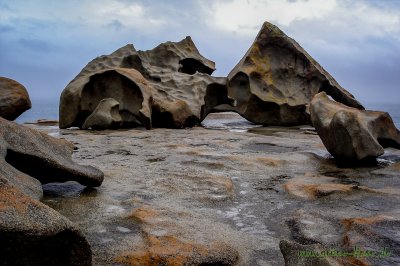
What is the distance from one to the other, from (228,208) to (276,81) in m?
8.21

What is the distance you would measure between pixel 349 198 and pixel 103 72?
660 centimetres

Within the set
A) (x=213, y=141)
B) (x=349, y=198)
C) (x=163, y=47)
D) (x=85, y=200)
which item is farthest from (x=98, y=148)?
(x=163, y=47)

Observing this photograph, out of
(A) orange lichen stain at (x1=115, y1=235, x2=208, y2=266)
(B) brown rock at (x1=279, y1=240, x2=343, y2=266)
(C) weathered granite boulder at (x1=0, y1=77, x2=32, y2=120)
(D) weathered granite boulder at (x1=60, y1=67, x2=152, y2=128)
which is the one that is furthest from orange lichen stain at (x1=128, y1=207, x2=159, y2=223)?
(C) weathered granite boulder at (x1=0, y1=77, x2=32, y2=120)

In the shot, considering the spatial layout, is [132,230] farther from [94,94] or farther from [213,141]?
[94,94]

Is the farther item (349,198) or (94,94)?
(94,94)

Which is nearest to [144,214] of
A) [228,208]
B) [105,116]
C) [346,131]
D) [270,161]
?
[228,208]

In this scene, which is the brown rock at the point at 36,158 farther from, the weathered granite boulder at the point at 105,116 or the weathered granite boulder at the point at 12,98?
the weathered granite boulder at the point at 12,98

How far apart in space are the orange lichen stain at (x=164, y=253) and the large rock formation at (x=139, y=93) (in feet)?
20.5

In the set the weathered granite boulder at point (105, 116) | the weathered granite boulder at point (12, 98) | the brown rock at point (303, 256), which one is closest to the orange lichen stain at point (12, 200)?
the brown rock at point (303, 256)

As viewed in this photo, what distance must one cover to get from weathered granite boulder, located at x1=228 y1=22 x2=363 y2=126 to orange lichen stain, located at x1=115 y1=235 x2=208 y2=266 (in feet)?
28.0

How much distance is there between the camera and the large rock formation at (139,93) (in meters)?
8.82

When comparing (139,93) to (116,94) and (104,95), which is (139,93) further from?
(104,95)

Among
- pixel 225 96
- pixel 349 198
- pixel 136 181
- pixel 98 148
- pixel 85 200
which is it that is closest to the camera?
pixel 85 200

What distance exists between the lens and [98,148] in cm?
547
